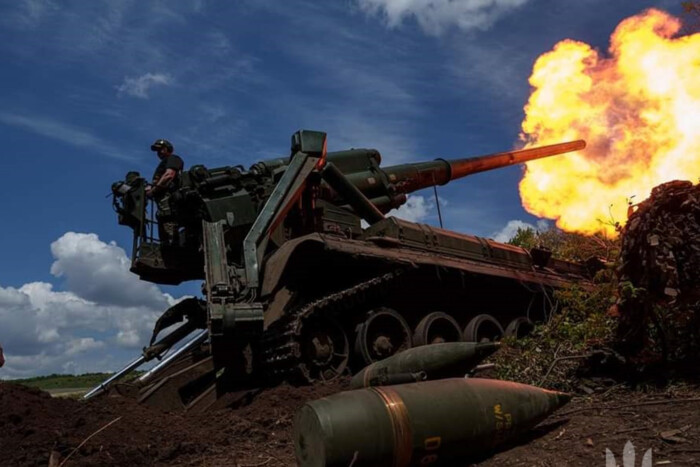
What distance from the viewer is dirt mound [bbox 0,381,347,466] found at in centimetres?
739

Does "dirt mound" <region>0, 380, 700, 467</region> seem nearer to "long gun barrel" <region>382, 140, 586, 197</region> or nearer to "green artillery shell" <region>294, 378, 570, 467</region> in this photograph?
"green artillery shell" <region>294, 378, 570, 467</region>

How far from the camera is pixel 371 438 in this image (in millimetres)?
5453

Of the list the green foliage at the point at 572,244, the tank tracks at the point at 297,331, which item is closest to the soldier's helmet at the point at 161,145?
the tank tracks at the point at 297,331

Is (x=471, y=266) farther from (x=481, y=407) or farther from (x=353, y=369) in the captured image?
(x=481, y=407)

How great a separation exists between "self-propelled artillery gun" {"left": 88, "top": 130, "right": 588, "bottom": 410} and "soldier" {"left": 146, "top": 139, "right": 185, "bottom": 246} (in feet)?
0.34

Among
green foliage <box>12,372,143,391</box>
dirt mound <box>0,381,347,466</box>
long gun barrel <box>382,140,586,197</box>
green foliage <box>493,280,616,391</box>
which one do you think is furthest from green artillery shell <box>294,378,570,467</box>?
green foliage <box>12,372,143,391</box>

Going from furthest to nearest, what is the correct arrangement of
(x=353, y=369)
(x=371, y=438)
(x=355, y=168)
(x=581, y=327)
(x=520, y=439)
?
(x=355, y=168)
(x=353, y=369)
(x=581, y=327)
(x=520, y=439)
(x=371, y=438)

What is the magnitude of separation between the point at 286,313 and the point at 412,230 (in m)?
3.42

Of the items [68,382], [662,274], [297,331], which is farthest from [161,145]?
[68,382]

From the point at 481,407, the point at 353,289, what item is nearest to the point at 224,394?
the point at 353,289

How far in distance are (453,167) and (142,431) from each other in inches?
435

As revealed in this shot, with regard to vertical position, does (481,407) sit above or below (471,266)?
below

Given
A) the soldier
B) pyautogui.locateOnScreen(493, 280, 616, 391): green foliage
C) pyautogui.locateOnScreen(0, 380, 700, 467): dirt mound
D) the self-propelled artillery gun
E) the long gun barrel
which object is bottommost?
pyautogui.locateOnScreen(0, 380, 700, 467): dirt mound

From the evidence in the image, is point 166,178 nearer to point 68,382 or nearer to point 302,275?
point 302,275
